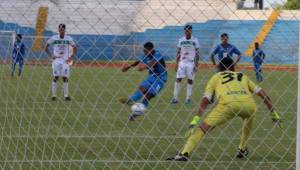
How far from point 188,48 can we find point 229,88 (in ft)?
29.3

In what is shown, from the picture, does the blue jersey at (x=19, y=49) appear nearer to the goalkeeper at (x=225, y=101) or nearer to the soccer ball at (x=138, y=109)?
the soccer ball at (x=138, y=109)

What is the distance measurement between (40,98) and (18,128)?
5.69m

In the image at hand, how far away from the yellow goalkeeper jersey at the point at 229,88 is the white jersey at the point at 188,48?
7.71 metres

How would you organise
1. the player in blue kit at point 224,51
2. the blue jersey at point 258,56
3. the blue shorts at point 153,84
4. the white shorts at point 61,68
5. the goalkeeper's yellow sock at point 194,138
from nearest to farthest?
the goalkeeper's yellow sock at point 194,138
the blue jersey at point 258,56
the player in blue kit at point 224,51
the blue shorts at point 153,84
the white shorts at point 61,68

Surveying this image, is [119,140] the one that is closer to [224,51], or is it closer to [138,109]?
[138,109]

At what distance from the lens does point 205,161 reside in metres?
9.21

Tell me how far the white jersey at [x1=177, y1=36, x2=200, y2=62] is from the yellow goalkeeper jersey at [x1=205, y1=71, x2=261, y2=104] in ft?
25.3

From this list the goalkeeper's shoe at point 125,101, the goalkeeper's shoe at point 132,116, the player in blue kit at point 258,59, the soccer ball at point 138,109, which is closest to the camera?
the player in blue kit at point 258,59

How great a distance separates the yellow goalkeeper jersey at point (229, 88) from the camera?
8.66 meters

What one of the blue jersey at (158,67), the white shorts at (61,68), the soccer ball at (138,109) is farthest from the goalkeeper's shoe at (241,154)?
the white shorts at (61,68)

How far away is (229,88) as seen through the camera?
877 cm

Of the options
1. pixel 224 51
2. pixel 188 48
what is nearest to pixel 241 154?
pixel 224 51

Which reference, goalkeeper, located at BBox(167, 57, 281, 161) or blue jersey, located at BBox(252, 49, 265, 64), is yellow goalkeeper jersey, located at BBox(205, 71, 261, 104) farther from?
blue jersey, located at BBox(252, 49, 265, 64)

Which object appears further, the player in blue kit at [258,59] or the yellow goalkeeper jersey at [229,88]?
the player in blue kit at [258,59]
